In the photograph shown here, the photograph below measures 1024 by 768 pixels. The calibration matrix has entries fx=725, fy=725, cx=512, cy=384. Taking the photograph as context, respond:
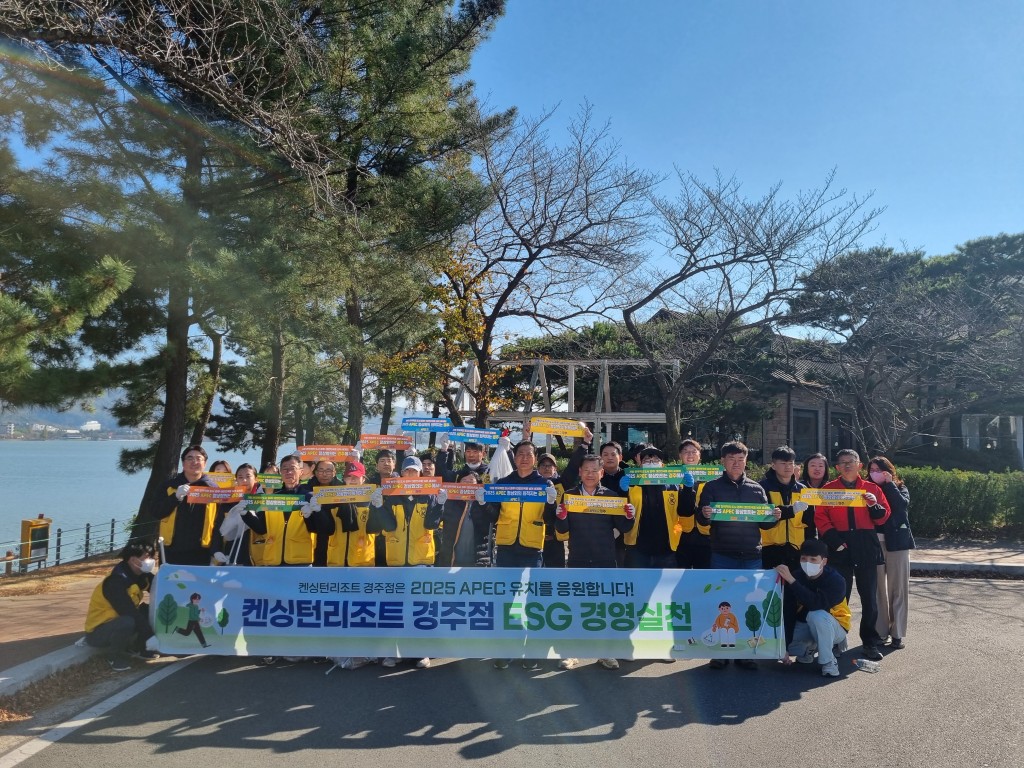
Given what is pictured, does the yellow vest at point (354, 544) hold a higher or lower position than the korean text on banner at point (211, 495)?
lower

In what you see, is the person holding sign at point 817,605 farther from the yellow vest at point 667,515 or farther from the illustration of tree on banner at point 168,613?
the illustration of tree on banner at point 168,613

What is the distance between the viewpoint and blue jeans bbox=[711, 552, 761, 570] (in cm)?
632

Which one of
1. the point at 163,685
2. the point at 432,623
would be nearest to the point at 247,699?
the point at 163,685

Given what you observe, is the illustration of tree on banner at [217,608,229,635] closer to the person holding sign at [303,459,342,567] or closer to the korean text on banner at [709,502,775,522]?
the person holding sign at [303,459,342,567]

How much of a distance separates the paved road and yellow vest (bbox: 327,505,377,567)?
39.3 inches

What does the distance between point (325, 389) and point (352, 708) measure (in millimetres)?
16752

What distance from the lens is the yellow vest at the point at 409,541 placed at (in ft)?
21.4

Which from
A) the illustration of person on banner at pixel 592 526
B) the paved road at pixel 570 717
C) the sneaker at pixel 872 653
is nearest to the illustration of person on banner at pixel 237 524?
the paved road at pixel 570 717

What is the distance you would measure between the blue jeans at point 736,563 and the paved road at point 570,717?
83 cm

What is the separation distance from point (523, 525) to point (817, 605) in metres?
2.57

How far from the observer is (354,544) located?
22.1 ft

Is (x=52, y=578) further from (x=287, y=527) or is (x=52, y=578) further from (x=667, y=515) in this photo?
(x=667, y=515)

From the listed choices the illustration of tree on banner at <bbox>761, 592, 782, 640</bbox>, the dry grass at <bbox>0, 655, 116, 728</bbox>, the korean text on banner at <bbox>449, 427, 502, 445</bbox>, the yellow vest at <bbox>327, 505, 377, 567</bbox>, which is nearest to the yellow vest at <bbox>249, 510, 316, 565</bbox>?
the yellow vest at <bbox>327, 505, 377, 567</bbox>

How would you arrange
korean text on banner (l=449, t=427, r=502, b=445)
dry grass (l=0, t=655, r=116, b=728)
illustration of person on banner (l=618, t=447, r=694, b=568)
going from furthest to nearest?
korean text on banner (l=449, t=427, r=502, b=445) → illustration of person on banner (l=618, t=447, r=694, b=568) → dry grass (l=0, t=655, r=116, b=728)
